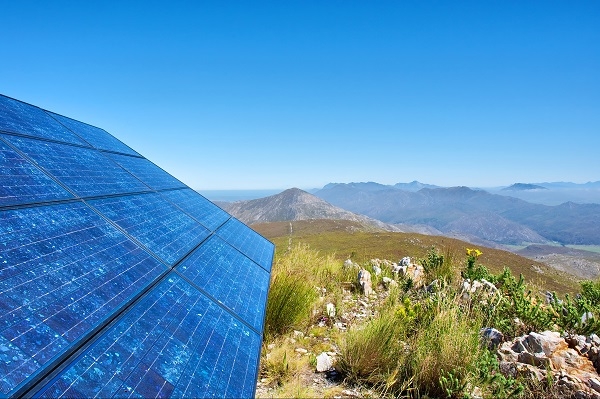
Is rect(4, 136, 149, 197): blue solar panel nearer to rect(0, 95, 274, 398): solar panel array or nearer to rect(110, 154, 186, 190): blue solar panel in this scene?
rect(0, 95, 274, 398): solar panel array

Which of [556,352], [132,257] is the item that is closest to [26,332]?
[132,257]

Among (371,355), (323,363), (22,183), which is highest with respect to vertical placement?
(22,183)

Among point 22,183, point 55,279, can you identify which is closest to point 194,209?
point 22,183

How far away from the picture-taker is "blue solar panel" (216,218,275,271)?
6.63 meters

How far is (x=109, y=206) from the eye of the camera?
4.45 meters

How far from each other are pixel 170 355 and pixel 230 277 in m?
2.28

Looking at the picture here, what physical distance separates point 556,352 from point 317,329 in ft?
13.2

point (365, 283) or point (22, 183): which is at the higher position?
point (22, 183)

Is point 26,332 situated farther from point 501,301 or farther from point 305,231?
point 305,231

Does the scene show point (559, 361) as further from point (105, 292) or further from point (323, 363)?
point (105, 292)

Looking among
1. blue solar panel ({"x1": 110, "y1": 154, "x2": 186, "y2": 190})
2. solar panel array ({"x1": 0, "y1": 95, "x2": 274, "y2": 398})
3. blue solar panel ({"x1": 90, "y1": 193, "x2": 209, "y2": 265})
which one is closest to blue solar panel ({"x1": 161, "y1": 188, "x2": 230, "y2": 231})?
blue solar panel ({"x1": 110, "y1": 154, "x2": 186, "y2": 190})

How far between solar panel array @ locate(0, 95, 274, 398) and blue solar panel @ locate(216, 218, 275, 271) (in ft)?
2.90

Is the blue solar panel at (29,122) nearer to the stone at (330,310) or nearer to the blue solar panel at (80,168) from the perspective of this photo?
the blue solar panel at (80,168)

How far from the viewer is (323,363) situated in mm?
5285
